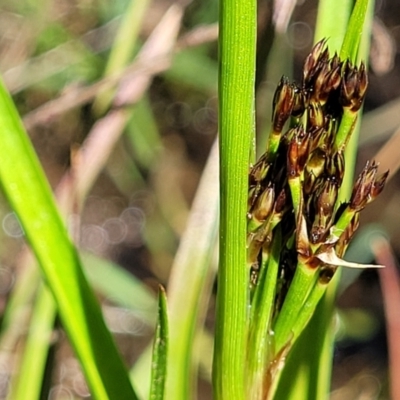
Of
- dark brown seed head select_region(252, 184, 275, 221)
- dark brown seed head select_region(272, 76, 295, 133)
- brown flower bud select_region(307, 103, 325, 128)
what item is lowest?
dark brown seed head select_region(252, 184, 275, 221)

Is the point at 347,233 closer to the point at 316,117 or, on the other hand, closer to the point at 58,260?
the point at 316,117

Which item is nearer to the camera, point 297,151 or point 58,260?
point 297,151

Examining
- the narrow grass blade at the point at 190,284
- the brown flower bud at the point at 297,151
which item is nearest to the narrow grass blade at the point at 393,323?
the narrow grass blade at the point at 190,284

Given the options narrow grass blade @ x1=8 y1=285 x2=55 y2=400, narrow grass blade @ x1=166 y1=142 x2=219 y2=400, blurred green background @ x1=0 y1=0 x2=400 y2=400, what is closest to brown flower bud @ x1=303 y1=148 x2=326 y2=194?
narrow grass blade @ x1=166 y1=142 x2=219 y2=400

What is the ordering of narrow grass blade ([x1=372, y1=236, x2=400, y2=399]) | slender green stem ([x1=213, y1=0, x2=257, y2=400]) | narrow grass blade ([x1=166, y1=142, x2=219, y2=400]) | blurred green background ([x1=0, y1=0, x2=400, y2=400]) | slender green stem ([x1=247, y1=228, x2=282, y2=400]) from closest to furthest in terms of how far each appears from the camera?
1. slender green stem ([x1=213, y1=0, x2=257, y2=400])
2. slender green stem ([x1=247, y1=228, x2=282, y2=400])
3. narrow grass blade ([x1=166, y1=142, x2=219, y2=400])
4. narrow grass blade ([x1=372, y1=236, x2=400, y2=399])
5. blurred green background ([x1=0, y1=0, x2=400, y2=400])

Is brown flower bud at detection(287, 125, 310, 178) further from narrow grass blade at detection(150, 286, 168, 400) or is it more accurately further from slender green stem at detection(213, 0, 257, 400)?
narrow grass blade at detection(150, 286, 168, 400)

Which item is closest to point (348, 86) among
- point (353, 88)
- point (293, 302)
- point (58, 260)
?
point (353, 88)

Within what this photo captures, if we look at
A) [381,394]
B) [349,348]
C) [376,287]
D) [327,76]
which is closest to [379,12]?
[376,287]
